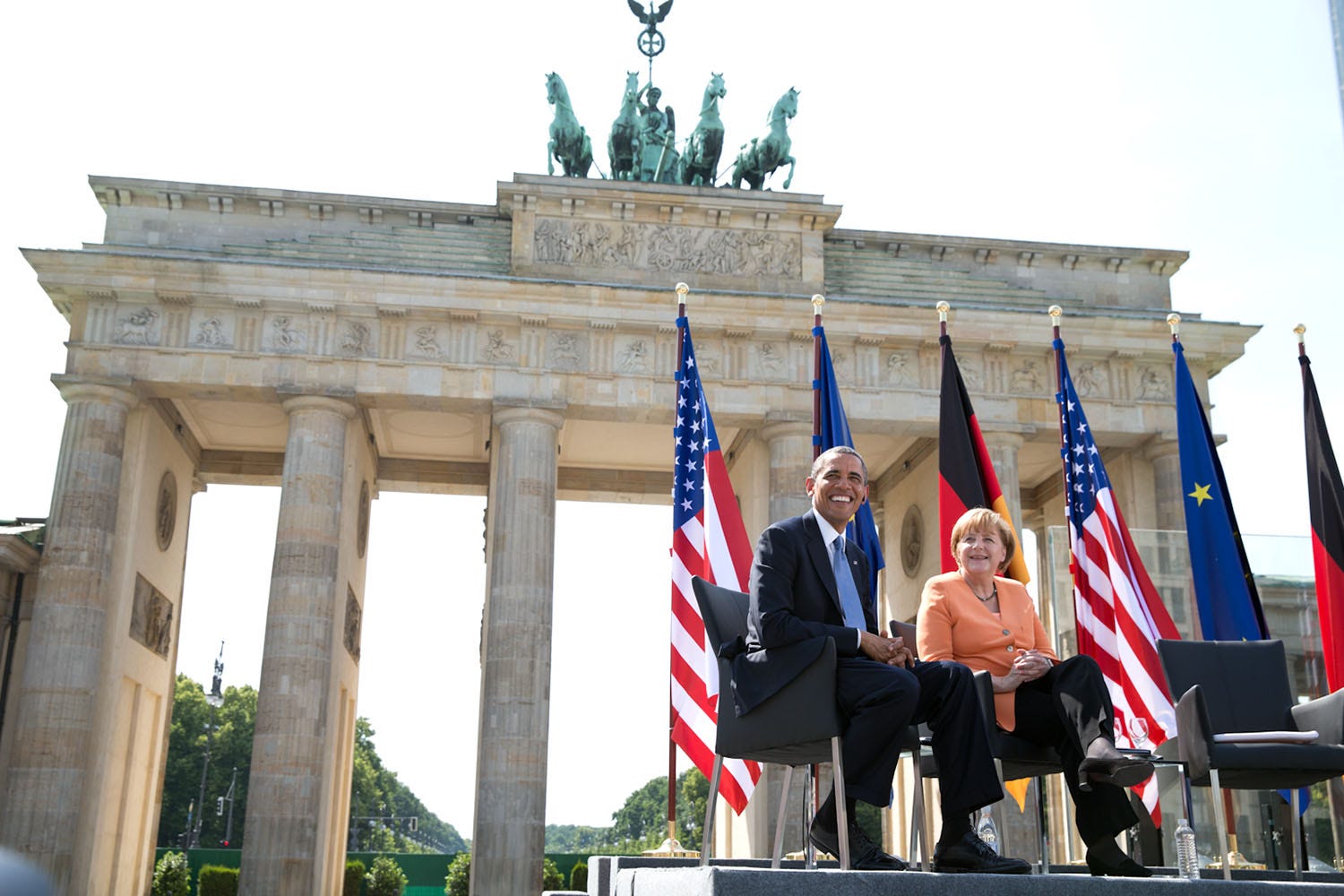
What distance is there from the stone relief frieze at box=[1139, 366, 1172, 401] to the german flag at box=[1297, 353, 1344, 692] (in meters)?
14.1

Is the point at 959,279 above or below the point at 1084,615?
above

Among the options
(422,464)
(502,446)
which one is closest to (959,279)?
(502,446)

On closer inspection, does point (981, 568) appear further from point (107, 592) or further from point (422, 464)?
point (422, 464)

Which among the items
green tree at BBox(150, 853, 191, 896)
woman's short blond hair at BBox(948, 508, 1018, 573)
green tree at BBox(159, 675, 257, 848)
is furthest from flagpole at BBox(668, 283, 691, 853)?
green tree at BBox(159, 675, 257, 848)

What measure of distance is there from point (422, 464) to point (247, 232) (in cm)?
767

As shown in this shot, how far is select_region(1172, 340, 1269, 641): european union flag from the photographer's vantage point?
48.7 ft

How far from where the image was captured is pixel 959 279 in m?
29.7

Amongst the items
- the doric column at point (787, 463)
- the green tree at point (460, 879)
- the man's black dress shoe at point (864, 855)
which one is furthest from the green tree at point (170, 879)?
the man's black dress shoe at point (864, 855)

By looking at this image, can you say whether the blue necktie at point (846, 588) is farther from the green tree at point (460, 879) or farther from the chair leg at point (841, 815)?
the green tree at point (460, 879)

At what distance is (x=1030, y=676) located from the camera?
7.19m

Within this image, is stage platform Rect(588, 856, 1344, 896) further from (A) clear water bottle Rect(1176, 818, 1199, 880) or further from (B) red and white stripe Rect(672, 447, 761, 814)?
(B) red and white stripe Rect(672, 447, 761, 814)

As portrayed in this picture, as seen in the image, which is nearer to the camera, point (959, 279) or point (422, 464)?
point (959, 279)

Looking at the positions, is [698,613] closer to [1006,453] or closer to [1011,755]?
[1011,755]

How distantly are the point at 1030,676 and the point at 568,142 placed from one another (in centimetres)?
2469
